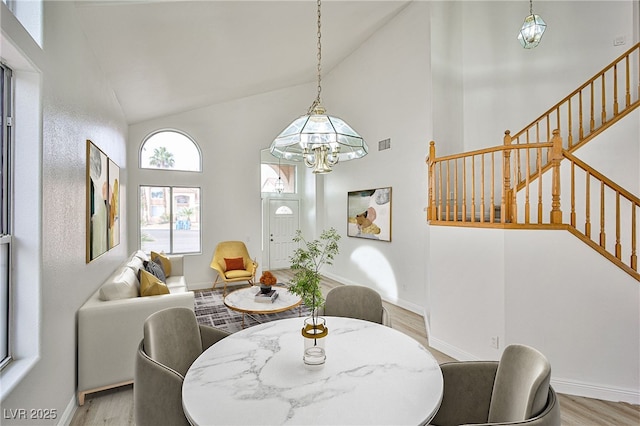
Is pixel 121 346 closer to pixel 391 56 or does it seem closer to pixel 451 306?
pixel 451 306

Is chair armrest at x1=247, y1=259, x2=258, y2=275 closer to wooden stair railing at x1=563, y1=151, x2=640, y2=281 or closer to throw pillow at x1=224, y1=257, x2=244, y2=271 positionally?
throw pillow at x1=224, y1=257, x2=244, y2=271

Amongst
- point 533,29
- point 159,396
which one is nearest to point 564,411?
point 159,396

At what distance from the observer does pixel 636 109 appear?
131 inches

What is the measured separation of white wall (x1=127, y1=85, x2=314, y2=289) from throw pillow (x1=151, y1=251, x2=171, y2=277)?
3.47ft

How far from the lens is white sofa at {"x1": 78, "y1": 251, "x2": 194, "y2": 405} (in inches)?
101

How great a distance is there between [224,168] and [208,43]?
3239 mm

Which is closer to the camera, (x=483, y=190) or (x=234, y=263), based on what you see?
(x=483, y=190)

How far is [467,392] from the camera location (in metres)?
1.66

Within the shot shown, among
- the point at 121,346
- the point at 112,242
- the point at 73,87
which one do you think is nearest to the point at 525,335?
the point at 121,346

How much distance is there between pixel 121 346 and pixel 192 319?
1119 mm

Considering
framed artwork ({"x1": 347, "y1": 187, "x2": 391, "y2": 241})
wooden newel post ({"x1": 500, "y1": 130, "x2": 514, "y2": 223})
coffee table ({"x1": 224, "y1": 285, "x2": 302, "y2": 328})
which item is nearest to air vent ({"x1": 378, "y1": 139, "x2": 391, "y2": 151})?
framed artwork ({"x1": 347, "y1": 187, "x2": 391, "y2": 241})

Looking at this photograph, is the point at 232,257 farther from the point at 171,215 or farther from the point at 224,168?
the point at 224,168

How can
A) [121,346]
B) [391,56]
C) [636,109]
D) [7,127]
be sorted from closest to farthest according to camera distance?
[7,127] < [121,346] < [636,109] < [391,56]

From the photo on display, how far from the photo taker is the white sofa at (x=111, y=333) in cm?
255
